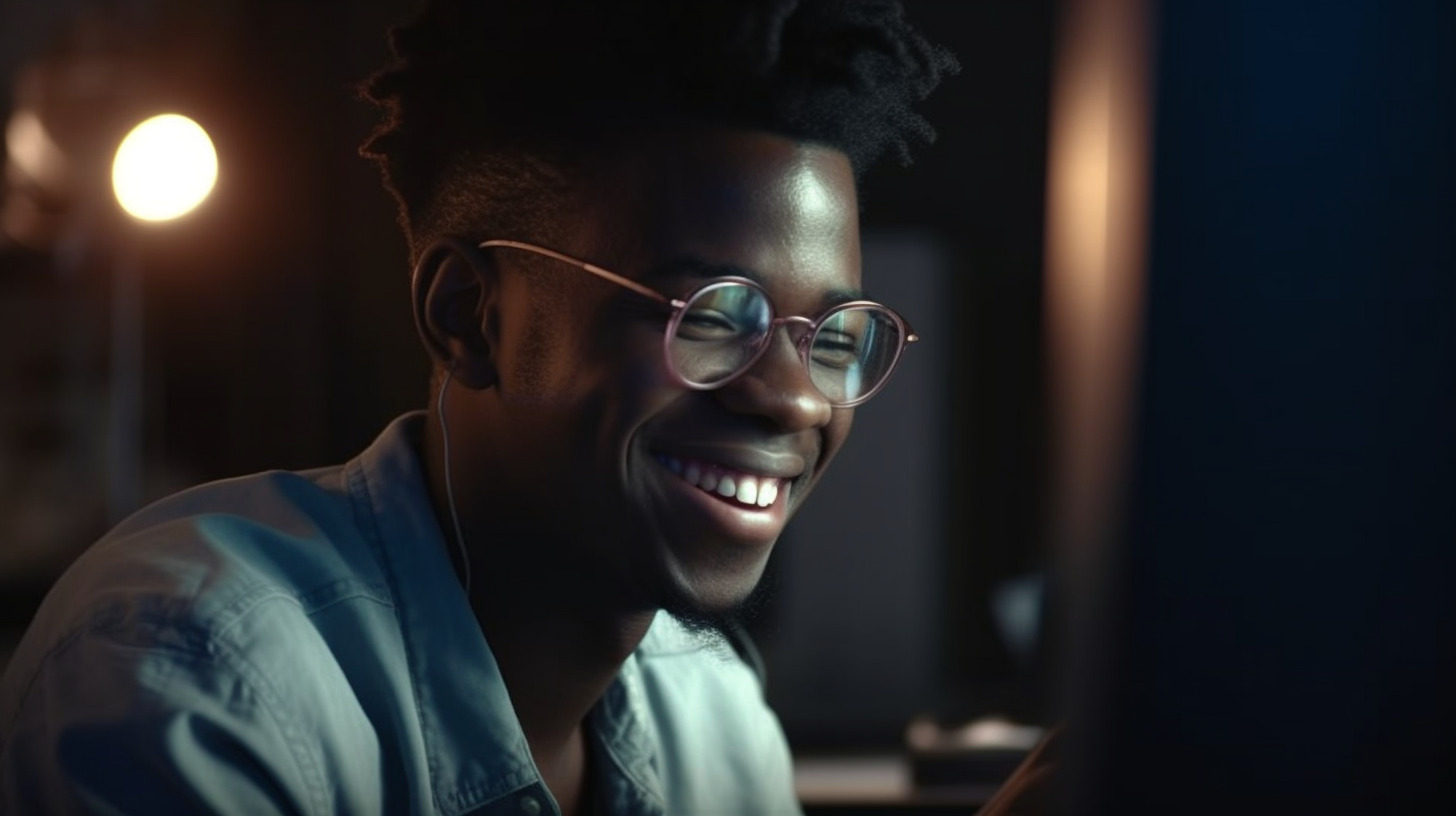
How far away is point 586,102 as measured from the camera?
3.28ft

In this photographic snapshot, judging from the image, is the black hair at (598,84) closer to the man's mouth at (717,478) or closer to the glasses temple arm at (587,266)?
the glasses temple arm at (587,266)

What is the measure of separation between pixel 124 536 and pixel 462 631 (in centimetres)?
24

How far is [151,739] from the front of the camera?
818 mm

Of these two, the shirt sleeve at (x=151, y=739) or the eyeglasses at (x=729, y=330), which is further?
the eyeglasses at (x=729, y=330)

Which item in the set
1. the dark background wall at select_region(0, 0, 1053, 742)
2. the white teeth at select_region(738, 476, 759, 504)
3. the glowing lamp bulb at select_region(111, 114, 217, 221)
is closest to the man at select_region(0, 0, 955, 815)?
the white teeth at select_region(738, 476, 759, 504)

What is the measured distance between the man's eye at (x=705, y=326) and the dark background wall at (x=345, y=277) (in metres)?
2.79

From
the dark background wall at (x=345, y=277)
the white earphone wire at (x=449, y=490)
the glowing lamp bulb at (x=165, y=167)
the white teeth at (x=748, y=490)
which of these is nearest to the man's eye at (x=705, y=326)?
the white teeth at (x=748, y=490)

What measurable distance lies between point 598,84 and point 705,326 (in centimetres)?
18

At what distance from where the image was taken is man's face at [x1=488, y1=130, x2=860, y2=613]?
3.17 ft

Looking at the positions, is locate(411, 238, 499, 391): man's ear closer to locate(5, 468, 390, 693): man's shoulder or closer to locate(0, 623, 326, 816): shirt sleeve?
locate(5, 468, 390, 693): man's shoulder

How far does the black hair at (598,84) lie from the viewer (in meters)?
0.96

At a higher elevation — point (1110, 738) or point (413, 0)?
point (413, 0)

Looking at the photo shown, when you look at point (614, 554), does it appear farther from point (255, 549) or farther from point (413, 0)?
point (413, 0)

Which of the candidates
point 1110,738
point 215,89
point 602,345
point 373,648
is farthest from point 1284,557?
point 215,89
